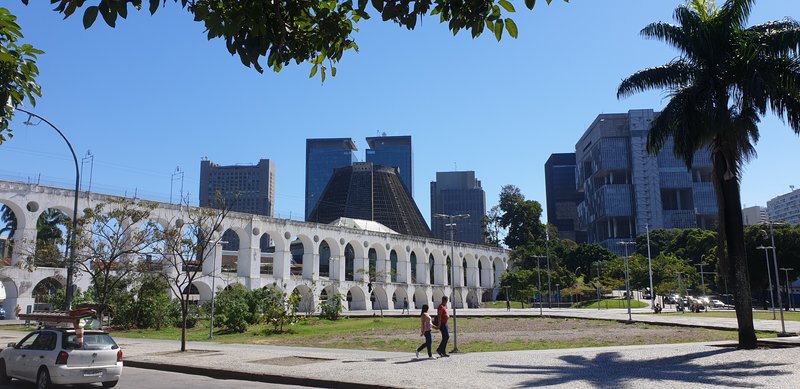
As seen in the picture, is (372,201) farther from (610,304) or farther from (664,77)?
(664,77)

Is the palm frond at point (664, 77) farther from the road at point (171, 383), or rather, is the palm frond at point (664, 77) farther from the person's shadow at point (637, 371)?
the road at point (171, 383)

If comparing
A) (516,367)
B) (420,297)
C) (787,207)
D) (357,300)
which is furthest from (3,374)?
(787,207)

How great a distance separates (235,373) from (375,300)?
50.2m

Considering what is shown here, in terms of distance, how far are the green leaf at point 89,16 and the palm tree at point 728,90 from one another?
1540cm

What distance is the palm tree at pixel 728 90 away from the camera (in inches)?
605

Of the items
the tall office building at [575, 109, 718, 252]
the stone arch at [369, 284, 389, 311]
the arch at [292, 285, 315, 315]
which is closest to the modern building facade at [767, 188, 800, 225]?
the tall office building at [575, 109, 718, 252]

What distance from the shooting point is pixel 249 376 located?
42.7ft

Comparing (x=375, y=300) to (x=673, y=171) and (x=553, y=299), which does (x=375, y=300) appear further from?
(x=673, y=171)

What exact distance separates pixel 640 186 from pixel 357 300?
78.0 metres

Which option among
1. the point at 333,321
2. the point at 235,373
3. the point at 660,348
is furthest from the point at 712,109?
the point at 333,321

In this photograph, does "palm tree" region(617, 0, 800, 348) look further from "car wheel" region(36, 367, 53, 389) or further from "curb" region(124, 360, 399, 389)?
"car wheel" region(36, 367, 53, 389)

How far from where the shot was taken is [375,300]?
62938 mm

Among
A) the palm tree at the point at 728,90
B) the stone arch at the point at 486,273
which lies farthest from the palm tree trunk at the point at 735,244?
the stone arch at the point at 486,273

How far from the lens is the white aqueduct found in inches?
1523
